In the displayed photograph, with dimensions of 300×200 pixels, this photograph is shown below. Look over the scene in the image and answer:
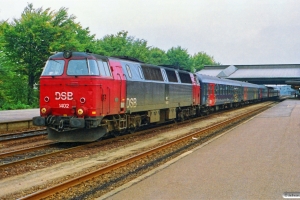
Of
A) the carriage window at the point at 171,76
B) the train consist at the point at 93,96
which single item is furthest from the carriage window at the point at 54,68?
the carriage window at the point at 171,76

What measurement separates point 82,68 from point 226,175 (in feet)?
25.0

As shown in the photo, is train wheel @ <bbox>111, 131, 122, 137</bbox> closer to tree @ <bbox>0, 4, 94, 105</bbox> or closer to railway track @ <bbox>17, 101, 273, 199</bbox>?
railway track @ <bbox>17, 101, 273, 199</bbox>

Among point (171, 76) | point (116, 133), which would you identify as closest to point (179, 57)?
point (171, 76)

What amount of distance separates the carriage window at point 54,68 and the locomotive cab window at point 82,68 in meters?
0.36

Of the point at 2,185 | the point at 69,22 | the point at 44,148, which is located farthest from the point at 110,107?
the point at 69,22

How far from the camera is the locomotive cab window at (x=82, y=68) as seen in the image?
1482 cm

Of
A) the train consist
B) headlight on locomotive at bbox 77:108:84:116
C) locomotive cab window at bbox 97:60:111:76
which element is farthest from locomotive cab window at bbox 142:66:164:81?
headlight on locomotive at bbox 77:108:84:116

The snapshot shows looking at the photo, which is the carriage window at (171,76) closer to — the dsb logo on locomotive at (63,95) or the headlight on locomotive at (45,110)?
the dsb logo on locomotive at (63,95)

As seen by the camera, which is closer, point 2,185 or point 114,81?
point 2,185

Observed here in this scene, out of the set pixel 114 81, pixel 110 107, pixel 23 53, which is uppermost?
pixel 23 53

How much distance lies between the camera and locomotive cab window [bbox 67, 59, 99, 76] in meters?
14.8

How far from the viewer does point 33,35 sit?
41.6 metres

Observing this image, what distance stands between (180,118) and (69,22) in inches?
1046

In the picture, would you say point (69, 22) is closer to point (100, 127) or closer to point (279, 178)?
point (100, 127)
